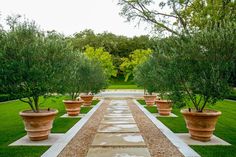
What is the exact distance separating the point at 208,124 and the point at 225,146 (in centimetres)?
78

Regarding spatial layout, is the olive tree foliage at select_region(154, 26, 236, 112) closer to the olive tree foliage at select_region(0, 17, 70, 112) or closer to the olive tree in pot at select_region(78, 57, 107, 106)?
the olive tree foliage at select_region(0, 17, 70, 112)

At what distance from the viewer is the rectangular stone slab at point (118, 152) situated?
246 inches

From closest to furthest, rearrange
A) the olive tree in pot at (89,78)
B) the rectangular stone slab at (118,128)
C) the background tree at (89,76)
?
the rectangular stone slab at (118,128) → the background tree at (89,76) → the olive tree in pot at (89,78)

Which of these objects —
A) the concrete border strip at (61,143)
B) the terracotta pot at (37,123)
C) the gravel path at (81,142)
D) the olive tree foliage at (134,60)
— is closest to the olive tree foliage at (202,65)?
the gravel path at (81,142)

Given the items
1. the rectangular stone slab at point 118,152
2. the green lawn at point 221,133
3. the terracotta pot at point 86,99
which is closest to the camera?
the rectangular stone slab at point 118,152

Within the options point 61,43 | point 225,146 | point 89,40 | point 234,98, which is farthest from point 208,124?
point 89,40

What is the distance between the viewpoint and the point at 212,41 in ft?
24.8

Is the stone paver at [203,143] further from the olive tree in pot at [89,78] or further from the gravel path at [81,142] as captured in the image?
the olive tree in pot at [89,78]

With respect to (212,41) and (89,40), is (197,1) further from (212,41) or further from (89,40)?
(89,40)

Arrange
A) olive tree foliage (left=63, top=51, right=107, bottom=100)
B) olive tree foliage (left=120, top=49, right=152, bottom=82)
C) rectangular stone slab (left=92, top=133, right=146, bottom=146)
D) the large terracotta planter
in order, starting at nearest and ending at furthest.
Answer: rectangular stone slab (left=92, top=133, right=146, bottom=146) → the large terracotta planter → olive tree foliage (left=63, top=51, right=107, bottom=100) → olive tree foliage (left=120, top=49, right=152, bottom=82)

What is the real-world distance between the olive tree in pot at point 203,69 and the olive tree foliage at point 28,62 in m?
3.58

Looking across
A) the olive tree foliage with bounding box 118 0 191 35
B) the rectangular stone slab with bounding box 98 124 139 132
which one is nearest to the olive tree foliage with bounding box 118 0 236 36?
the olive tree foliage with bounding box 118 0 191 35

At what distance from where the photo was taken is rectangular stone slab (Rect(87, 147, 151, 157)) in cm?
626

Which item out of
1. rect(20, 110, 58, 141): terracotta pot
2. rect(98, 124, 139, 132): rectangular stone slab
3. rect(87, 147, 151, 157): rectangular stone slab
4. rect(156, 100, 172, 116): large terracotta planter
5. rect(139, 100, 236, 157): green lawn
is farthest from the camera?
rect(156, 100, 172, 116): large terracotta planter
